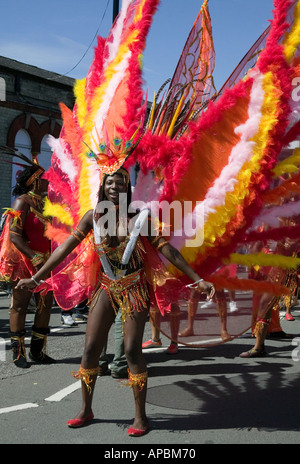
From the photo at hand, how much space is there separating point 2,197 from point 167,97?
1476cm

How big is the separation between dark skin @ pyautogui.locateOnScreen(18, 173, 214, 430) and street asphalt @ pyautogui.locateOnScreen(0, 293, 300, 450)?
0.76 feet

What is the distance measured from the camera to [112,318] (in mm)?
4355

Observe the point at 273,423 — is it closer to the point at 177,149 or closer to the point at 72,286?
the point at 72,286

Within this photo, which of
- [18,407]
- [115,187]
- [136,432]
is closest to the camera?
[136,432]

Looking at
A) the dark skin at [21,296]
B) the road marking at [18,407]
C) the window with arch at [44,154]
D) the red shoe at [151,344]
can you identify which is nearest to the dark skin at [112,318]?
the road marking at [18,407]

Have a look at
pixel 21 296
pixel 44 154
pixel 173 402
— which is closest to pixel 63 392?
pixel 173 402

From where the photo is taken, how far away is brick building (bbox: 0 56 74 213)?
18.8 metres

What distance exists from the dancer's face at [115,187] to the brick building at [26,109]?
592 inches

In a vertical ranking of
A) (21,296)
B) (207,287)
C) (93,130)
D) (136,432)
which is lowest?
(136,432)

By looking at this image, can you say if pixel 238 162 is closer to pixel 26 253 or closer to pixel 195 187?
pixel 195 187

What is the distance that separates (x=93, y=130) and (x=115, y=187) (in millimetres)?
874

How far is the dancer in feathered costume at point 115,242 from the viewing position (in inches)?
165

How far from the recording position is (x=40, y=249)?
6445mm
